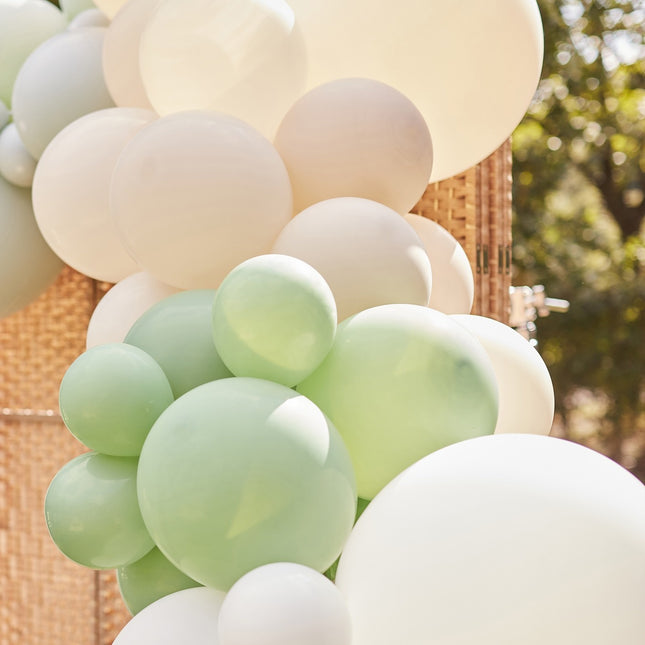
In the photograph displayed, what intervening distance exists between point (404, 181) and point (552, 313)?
4893mm

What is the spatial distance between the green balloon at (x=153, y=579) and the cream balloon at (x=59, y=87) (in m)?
0.74

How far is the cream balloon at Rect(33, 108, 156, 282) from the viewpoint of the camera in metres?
1.24

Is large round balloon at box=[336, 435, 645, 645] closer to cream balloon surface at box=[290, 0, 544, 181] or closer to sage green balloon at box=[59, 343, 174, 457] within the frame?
sage green balloon at box=[59, 343, 174, 457]

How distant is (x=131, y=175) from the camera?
106cm

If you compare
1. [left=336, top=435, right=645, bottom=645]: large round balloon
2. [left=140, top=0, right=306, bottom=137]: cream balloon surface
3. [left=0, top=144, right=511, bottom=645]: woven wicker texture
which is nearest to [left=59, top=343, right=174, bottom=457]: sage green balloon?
[left=336, top=435, right=645, bottom=645]: large round balloon

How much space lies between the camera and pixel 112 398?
894 mm

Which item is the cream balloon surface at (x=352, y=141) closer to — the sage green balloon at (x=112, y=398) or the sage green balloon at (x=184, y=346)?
the sage green balloon at (x=184, y=346)

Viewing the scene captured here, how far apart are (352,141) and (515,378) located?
15.5 inches

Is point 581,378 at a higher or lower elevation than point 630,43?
lower

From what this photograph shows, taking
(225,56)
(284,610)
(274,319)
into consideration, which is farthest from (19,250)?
(284,610)

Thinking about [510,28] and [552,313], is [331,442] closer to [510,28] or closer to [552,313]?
[510,28]

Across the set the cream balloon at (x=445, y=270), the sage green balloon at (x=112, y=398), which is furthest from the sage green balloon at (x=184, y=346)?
the cream balloon at (x=445, y=270)

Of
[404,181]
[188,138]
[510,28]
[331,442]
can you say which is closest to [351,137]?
[404,181]

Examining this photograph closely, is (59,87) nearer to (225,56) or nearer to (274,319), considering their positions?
(225,56)
